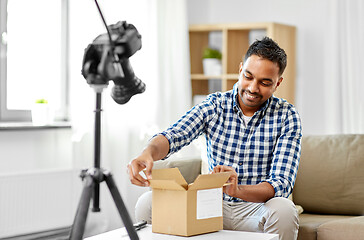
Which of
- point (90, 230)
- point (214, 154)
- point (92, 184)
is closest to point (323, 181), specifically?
point (214, 154)

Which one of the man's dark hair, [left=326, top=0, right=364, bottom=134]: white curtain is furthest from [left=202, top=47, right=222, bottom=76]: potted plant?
the man's dark hair

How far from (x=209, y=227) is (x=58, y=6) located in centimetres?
231

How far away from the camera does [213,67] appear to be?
4148mm

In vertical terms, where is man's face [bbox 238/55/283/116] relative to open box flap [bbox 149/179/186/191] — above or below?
above

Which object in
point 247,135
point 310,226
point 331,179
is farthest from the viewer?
point 331,179

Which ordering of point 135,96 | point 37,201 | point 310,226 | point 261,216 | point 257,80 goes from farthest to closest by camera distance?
point 135,96
point 37,201
point 310,226
point 257,80
point 261,216

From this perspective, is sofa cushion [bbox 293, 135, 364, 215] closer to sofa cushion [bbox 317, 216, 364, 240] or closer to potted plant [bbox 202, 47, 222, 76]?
sofa cushion [bbox 317, 216, 364, 240]

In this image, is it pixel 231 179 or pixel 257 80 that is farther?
pixel 257 80

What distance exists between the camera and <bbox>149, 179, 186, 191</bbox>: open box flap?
5.57 ft

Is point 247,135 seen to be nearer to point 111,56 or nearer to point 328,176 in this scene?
point 328,176

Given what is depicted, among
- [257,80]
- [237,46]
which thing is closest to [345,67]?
[237,46]

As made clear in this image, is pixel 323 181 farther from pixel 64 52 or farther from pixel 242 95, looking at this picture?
pixel 64 52

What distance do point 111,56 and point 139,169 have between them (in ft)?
1.82

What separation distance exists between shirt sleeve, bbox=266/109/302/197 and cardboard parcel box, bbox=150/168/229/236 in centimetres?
36
